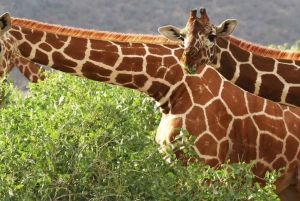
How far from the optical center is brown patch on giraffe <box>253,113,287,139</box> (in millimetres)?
10562

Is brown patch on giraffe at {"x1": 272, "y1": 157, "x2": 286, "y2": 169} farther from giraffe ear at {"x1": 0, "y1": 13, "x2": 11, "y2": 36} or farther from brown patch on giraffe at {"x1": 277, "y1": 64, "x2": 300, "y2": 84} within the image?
giraffe ear at {"x1": 0, "y1": 13, "x2": 11, "y2": 36}

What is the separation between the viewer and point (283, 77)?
30.6 feet

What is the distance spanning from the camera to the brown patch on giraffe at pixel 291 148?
10648 mm

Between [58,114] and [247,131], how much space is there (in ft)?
8.90

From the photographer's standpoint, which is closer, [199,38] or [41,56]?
[199,38]

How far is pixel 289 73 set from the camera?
9.36 metres

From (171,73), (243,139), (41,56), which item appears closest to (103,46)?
(41,56)

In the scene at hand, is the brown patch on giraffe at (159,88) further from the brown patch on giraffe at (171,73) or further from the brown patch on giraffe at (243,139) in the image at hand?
the brown patch on giraffe at (243,139)

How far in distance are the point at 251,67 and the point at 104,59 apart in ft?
5.51

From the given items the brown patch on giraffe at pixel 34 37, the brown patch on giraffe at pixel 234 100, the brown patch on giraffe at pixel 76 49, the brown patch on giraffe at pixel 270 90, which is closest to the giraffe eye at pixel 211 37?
the brown patch on giraffe at pixel 270 90

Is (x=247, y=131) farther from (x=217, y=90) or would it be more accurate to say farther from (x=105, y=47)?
(x=105, y=47)

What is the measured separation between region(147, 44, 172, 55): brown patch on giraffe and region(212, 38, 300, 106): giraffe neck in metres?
1.16

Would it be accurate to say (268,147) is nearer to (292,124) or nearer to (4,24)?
(292,124)

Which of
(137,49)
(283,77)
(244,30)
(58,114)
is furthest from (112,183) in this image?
(244,30)
